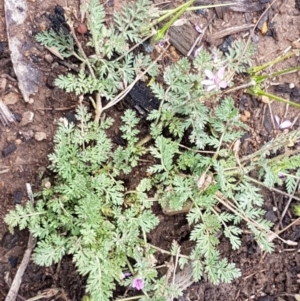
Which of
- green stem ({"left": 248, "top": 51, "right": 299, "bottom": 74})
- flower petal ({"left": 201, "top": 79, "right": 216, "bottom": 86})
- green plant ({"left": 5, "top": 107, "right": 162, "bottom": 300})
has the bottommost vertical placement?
green plant ({"left": 5, "top": 107, "right": 162, "bottom": 300})

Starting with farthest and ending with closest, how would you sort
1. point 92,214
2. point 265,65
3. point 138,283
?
point 265,65, point 138,283, point 92,214

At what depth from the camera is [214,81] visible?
2.78 meters

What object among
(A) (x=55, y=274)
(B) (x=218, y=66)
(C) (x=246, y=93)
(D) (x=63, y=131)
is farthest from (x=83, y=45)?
(A) (x=55, y=274)

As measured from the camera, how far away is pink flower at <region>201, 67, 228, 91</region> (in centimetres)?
277

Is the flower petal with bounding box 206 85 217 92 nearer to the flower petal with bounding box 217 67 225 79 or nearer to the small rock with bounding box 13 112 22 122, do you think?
the flower petal with bounding box 217 67 225 79

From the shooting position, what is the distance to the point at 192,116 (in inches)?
108

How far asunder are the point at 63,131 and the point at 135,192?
0.40 meters

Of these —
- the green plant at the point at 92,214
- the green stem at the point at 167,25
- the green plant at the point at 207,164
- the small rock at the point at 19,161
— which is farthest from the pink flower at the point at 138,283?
the green stem at the point at 167,25

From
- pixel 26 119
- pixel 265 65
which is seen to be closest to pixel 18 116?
pixel 26 119

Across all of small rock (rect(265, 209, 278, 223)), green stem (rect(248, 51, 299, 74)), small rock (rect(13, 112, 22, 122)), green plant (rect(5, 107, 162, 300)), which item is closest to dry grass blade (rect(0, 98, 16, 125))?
small rock (rect(13, 112, 22, 122))

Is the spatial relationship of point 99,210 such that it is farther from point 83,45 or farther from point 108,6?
point 108,6

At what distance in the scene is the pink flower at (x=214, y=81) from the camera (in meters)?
2.77

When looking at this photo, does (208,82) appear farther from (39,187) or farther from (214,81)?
(39,187)

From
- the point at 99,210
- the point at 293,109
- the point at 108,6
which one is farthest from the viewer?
the point at 293,109
